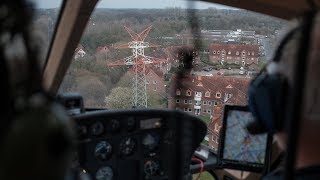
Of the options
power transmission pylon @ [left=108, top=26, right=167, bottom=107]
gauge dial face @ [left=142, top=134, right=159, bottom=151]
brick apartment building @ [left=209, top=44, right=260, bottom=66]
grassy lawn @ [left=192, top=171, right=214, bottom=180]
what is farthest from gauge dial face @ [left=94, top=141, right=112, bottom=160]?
brick apartment building @ [left=209, top=44, right=260, bottom=66]

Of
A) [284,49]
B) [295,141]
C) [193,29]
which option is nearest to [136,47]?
[284,49]

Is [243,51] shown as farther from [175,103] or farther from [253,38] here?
[175,103]

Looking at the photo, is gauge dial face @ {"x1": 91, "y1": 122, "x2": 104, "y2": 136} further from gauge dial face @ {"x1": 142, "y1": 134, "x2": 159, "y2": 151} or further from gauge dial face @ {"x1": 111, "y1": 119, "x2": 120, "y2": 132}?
gauge dial face @ {"x1": 142, "y1": 134, "x2": 159, "y2": 151}

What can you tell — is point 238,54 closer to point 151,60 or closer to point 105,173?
point 151,60

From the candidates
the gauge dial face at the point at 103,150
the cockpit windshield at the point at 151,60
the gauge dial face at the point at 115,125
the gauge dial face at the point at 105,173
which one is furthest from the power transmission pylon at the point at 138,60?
the gauge dial face at the point at 105,173

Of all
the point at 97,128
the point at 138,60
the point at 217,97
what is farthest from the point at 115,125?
the point at 217,97
